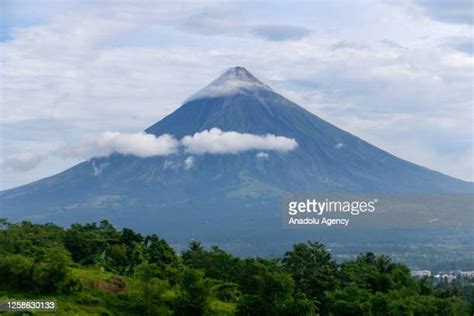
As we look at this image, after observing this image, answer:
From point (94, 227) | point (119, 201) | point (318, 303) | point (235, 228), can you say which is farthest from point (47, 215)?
point (318, 303)

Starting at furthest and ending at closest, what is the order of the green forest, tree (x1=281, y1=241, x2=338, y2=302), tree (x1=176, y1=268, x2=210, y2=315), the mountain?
1. the mountain
2. tree (x1=281, y1=241, x2=338, y2=302)
3. the green forest
4. tree (x1=176, y1=268, x2=210, y2=315)

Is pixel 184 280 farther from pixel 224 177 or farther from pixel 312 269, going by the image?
pixel 224 177

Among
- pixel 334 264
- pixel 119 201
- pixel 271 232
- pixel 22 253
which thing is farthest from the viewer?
pixel 119 201

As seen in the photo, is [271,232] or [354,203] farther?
[271,232]

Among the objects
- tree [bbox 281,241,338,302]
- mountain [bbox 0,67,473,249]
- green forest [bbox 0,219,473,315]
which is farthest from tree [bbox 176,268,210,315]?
mountain [bbox 0,67,473,249]

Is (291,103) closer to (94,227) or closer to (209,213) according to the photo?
(209,213)

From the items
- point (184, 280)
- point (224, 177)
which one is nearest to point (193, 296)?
point (184, 280)

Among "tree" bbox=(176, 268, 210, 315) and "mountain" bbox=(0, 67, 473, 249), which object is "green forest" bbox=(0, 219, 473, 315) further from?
"mountain" bbox=(0, 67, 473, 249)
